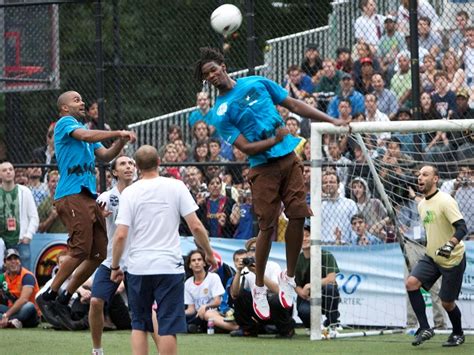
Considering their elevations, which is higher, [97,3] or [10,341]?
[97,3]

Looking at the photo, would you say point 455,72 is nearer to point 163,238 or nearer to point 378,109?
point 378,109

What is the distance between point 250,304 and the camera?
13336 millimetres

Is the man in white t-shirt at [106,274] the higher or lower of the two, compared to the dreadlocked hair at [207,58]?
lower

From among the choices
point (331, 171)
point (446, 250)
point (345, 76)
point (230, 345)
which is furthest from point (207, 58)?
point (345, 76)

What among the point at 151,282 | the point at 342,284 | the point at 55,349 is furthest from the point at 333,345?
the point at 151,282

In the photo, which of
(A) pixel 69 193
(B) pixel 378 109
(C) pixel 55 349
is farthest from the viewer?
(B) pixel 378 109

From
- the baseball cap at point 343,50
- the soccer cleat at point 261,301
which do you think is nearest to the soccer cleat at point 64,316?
the soccer cleat at point 261,301

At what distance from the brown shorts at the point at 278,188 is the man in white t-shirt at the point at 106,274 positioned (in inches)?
49.7

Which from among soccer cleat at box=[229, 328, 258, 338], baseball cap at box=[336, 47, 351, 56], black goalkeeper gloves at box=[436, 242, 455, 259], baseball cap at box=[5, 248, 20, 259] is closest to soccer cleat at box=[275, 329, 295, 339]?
soccer cleat at box=[229, 328, 258, 338]

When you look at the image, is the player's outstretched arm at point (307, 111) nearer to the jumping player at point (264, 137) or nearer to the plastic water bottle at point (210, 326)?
the jumping player at point (264, 137)

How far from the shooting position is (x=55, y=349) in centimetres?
1221

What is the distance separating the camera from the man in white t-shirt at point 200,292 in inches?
556

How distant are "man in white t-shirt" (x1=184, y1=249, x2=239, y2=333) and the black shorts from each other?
8.73ft

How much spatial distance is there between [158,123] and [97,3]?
2.89m
